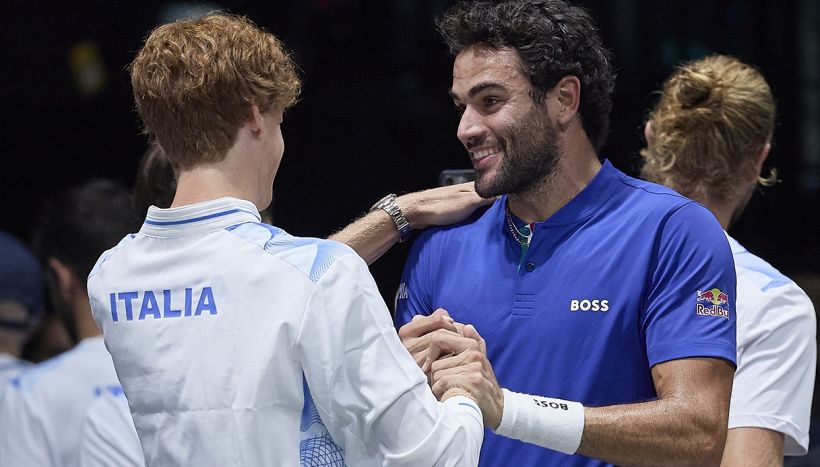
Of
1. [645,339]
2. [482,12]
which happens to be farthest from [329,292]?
[482,12]

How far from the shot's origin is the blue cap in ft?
10.5

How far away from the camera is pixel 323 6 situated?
479 centimetres

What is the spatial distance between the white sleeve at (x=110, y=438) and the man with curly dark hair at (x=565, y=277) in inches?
25.4

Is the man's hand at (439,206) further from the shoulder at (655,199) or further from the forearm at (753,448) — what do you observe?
the forearm at (753,448)

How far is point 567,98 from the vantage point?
8.03 feet

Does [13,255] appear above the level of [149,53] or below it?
below

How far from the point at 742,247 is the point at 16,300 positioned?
1849 mm

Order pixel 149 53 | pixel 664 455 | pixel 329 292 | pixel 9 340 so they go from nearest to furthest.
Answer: pixel 329 292 < pixel 149 53 < pixel 664 455 < pixel 9 340

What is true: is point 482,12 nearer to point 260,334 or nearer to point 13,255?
point 260,334

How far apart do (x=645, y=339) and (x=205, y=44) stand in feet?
3.16

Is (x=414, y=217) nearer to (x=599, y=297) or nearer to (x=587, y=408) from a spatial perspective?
(x=599, y=297)

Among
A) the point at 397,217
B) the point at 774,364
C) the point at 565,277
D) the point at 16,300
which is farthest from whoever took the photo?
the point at 16,300

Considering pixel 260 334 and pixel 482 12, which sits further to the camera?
pixel 482 12

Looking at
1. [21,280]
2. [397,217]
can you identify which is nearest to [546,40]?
[397,217]
